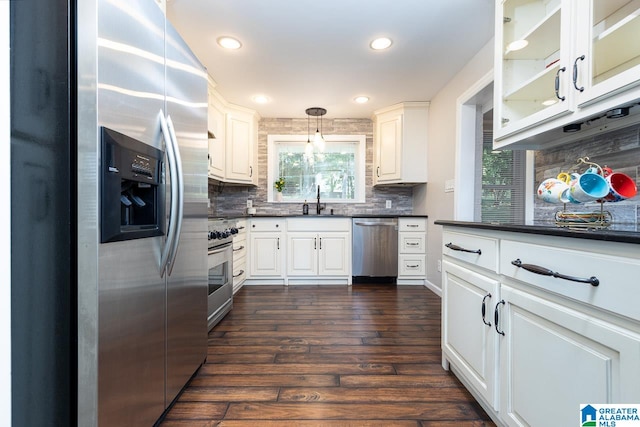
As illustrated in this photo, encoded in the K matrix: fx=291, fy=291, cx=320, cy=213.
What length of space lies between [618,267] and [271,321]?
2.23 m

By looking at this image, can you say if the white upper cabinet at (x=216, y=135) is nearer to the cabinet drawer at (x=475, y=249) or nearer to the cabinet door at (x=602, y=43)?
the cabinet drawer at (x=475, y=249)

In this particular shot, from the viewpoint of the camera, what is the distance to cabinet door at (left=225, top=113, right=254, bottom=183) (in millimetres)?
3648

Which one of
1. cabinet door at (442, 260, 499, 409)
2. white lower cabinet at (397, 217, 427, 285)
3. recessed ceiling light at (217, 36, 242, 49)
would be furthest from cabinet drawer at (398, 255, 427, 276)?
recessed ceiling light at (217, 36, 242, 49)

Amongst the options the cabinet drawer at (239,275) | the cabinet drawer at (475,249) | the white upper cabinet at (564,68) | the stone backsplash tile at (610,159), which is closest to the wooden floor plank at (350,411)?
the cabinet drawer at (475,249)

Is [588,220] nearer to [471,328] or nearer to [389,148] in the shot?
[471,328]

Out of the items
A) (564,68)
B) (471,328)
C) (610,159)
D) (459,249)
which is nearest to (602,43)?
(564,68)

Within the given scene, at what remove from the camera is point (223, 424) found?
125 centimetres

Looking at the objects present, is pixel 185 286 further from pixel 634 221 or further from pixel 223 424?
pixel 634 221

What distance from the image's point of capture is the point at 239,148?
3771mm

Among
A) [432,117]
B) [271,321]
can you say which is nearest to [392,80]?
[432,117]

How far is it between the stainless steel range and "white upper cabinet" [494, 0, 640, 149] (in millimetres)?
2065

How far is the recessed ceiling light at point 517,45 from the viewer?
5.23 ft
